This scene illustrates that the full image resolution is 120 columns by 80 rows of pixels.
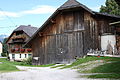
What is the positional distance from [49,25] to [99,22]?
6.85 m

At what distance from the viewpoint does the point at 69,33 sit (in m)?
27.5

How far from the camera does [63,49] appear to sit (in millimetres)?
27969

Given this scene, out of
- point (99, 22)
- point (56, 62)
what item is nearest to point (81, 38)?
point (99, 22)

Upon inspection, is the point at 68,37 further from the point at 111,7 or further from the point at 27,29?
the point at 27,29

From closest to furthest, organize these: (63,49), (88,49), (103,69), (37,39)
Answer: (103,69) < (88,49) < (63,49) < (37,39)

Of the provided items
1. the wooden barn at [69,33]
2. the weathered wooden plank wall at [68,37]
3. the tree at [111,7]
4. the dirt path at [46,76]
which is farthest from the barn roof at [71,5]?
the tree at [111,7]

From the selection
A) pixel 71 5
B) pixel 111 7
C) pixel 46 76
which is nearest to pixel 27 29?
pixel 111 7

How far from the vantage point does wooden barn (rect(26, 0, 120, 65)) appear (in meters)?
25.8

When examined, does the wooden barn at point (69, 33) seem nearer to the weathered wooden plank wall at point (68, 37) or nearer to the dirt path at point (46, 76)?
the weathered wooden plank wall at point (68, 37)

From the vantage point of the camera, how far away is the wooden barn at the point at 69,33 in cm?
2583

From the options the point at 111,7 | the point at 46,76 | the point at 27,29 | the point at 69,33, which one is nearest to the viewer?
the point at 46,76

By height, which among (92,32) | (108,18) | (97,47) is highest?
(108,18)

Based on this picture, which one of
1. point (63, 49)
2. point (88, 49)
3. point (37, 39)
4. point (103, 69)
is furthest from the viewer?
point (37, 39)

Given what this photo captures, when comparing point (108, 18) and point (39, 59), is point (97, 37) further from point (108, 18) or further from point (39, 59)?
point (39, 59)
